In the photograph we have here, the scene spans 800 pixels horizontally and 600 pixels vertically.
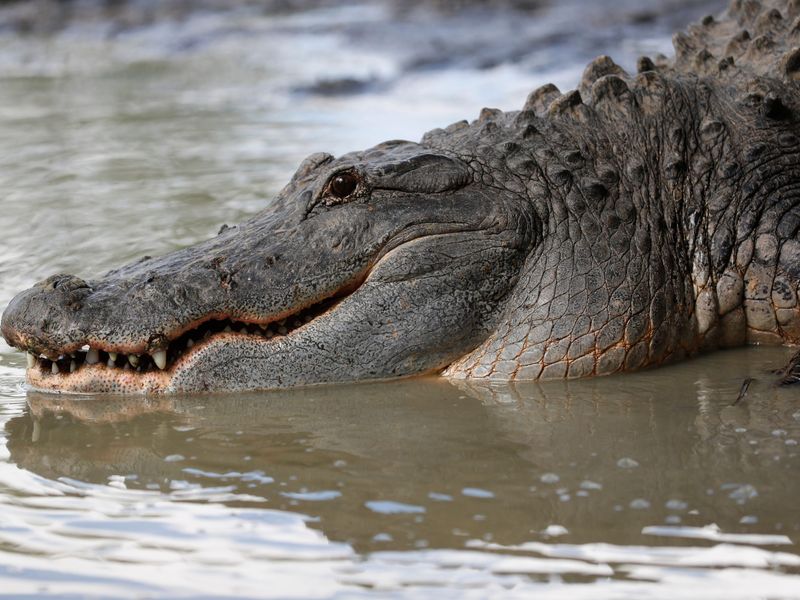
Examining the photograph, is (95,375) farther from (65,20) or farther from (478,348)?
(65,20)

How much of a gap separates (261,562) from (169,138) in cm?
813

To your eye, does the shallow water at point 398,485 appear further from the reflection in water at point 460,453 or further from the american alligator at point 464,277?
the american alligator at point 464,277

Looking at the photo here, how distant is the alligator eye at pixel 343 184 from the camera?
4.82 metres

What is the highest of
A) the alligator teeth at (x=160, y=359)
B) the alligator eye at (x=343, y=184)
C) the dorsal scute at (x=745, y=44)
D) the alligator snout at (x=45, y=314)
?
the dorsal scute at (x=745, y=44)

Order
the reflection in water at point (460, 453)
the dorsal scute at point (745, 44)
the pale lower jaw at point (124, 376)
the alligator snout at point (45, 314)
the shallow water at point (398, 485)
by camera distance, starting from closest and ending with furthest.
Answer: the shallow water at point (398, 485)
the reflection in water at point (460, 453)
the alligator snout at point (45, 314)
the pale lower jaw at point (124, 376)
the dorsal scute at point (745, 44)

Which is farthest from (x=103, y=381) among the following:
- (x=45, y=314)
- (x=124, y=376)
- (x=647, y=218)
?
(x=647, y=218)

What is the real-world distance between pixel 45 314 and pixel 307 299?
1.01 metres

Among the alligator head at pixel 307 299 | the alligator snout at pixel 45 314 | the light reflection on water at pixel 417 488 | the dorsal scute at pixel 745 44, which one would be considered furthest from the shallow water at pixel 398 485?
the dorsal scute at pixel 745 44

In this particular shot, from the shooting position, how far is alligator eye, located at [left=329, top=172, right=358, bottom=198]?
15.8 feet

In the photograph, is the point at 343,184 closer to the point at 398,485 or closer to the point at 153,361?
the point at 153,361

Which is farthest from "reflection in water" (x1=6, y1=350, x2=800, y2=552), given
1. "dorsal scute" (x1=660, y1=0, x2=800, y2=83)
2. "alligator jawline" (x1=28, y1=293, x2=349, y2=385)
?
"dorsal scute" (x1=660, y1=0, x2=800, y2=83)

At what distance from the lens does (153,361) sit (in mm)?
4773

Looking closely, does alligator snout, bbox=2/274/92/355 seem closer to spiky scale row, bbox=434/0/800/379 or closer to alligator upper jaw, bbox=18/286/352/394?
alligator upper jaw, bbox=18/286/352/394

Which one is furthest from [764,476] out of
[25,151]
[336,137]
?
[25,151]
